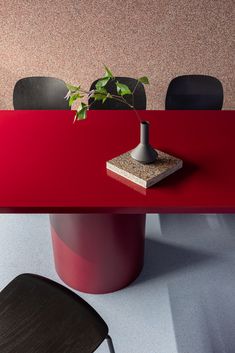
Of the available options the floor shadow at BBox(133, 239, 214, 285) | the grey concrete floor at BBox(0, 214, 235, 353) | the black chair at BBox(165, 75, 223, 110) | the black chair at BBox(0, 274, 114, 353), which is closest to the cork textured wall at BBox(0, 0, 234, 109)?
the black chair at BBox(165, 75, 223, 110)

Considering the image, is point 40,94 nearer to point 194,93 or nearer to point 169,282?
point 194,93

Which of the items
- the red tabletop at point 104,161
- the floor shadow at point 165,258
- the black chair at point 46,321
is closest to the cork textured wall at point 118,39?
the red tabletop at point 104,161

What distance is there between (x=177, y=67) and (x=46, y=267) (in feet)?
7.11

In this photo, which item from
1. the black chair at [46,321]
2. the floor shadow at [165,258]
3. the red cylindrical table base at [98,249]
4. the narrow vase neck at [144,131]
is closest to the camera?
the black chair at [46,321]

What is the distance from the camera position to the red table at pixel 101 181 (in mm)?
1243

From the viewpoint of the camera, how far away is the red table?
4.08ft

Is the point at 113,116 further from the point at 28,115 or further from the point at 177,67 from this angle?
the point at 177,67

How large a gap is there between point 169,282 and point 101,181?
2.79ft

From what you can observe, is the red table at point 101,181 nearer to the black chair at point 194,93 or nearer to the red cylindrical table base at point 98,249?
the red cylindrical table base at point 98,249

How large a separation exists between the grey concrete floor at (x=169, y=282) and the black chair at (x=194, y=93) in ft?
2.57

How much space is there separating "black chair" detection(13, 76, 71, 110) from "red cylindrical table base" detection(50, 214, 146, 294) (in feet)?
3.45

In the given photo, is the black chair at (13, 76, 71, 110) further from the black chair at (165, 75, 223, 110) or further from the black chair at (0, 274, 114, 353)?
the black chair at (0, 274, 114, 353)

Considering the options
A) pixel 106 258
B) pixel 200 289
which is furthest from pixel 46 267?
pixel 200 289

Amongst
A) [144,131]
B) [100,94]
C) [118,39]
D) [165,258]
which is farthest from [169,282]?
[118,39]
